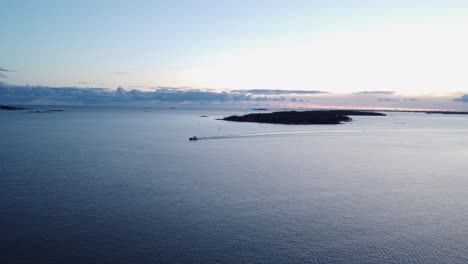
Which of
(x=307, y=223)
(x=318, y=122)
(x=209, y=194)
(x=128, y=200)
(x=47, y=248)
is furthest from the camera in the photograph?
(x=318, y=122)

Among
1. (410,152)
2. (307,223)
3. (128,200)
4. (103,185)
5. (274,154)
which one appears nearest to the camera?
(307,223)

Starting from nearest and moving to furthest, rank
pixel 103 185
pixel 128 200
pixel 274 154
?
pixel 128 200 < pixel 103 185 < pixel 274 154

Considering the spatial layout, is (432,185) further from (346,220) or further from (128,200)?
(128,200)

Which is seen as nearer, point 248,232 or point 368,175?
point 248,232

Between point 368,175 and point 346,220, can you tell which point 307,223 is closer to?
point 346,220

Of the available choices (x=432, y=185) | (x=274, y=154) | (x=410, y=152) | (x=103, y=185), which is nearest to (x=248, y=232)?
(x=103, y=185)

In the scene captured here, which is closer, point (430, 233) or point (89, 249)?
point (89, 249)

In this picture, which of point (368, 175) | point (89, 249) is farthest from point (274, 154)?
point (89, 249)

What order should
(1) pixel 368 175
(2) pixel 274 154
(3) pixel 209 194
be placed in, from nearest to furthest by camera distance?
1. (3) pixel 209 194
2. (1) pixel 368 175
3. (2) pixel 274 154

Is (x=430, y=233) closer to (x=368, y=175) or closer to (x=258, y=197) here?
(x=258, y=197)
